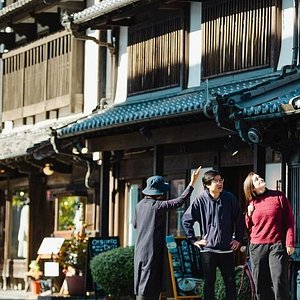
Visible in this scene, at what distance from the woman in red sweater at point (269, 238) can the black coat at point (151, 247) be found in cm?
102

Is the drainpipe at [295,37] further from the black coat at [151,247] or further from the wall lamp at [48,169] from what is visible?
the wall lamp at [48,169]

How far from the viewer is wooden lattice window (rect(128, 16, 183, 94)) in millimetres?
22125

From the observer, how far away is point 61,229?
27406 mm

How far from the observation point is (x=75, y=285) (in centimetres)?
2367

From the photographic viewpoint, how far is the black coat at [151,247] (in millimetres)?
15523

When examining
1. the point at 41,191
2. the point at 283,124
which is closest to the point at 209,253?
the point at 283,124

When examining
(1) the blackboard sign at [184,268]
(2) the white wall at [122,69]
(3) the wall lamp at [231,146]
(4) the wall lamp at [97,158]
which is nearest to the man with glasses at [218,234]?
(1) the blackboard sign at [184,268]

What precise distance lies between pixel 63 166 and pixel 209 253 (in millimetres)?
12084

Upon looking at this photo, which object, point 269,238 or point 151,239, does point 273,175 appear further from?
point 269,238

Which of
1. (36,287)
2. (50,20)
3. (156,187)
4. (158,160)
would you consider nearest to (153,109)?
(158,160)

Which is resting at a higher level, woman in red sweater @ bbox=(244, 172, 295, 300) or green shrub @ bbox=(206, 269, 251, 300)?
woman in red sweater @ bbox=(244, 172, 295, 300)

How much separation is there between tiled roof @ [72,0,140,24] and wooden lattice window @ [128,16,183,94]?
1.18m

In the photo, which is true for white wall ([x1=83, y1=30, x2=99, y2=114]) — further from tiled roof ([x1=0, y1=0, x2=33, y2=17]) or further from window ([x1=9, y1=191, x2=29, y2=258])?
window ([x1=9, y1=191, x2=29, y2=258])

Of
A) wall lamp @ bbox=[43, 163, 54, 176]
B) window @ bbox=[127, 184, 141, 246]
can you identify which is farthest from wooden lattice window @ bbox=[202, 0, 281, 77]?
wall lamp @ bbox=[43, 163, 54, 176]
